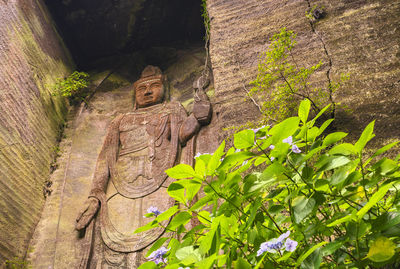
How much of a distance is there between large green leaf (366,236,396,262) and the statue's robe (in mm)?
2324

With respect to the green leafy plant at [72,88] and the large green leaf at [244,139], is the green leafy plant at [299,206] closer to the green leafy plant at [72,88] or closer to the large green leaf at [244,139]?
the large green leaf at [244,139]

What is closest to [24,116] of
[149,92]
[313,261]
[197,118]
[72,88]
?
[72,88]

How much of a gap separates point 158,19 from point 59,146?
2333mm

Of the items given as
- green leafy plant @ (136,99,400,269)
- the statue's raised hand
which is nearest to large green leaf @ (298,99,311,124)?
green leafy plant @ (136,99,400,269)

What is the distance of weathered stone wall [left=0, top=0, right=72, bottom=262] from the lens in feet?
9.88

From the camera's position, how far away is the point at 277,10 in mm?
2605

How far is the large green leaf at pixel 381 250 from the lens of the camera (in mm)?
645

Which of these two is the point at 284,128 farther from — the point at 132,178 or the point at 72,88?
the point at 72,88

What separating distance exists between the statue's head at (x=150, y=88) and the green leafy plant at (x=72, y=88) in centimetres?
70

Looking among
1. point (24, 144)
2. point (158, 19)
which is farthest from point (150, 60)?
point (24, 144)

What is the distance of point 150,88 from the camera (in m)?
4.30

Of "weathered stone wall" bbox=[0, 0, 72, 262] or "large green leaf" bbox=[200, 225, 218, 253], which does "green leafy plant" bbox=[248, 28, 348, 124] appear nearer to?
"large green leaf" bbox=[200, 225, 218, 253]

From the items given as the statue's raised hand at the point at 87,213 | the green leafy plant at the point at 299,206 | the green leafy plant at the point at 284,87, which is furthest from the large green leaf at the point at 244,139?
the statue's raised hand at the point at 87,213

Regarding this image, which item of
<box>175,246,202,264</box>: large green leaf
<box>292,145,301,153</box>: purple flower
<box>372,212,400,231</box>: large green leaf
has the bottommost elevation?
<box>372,212,400,231</box>: large green leaf
